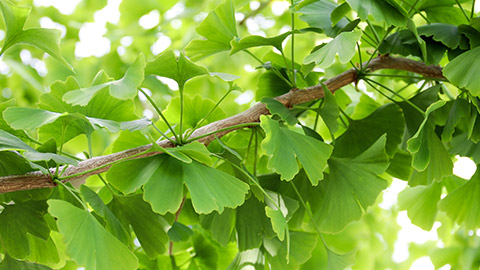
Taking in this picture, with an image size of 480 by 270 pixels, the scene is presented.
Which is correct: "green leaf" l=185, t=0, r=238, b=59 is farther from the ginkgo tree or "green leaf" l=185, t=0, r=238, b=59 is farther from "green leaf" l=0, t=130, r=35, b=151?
"green leaf" l=0, t=130, r=35, b=151

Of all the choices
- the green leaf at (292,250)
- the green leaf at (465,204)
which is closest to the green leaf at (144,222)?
the green leaf at (292,250)

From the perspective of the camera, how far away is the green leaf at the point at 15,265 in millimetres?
457

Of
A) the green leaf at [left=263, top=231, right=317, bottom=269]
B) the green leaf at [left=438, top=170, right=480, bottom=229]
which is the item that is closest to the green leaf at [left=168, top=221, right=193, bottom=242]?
the green leaf at [left=263, top=231, right=317, bottom=269]

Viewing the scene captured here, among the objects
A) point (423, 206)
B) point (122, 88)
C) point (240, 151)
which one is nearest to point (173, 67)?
point (122, 88)

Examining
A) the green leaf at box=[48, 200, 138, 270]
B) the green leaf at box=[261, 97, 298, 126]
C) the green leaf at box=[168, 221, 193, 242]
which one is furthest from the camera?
the green leaf at box=[168, 221, 193, 242]

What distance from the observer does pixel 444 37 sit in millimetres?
497

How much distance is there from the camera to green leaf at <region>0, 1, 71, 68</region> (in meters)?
0.46

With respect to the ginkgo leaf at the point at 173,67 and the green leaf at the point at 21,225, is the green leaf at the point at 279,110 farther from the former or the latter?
the green leaf at the point at 21,225

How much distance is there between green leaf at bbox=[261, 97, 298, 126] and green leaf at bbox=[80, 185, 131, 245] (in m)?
0.17

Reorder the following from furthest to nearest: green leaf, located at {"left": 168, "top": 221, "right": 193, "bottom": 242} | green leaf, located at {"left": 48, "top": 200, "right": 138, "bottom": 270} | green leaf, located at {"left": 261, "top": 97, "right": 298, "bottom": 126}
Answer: green leaf, located at {"left": 168, "top": 221, "right": 193, "bottom": 242}
green leaf, located at {"left": 261, "top": 97, "right": 298, "bottom": 126}
green leaf, located at {"left": 48, "top": 200, "right": 138, "bottom": 270}

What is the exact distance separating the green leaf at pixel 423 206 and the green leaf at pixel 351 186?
0.14 meters

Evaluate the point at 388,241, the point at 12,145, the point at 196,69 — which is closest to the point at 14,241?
the point at 12,145

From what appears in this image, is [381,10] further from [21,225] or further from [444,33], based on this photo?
[21,225]

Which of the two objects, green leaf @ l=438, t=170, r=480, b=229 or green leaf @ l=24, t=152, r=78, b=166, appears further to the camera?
green leaf @ l=438, t=170, r=480, b=229
